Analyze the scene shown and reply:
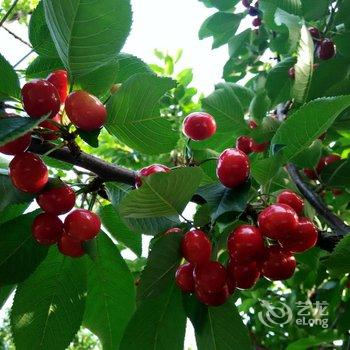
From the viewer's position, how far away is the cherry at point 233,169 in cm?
109

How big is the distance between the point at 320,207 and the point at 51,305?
2.95 feet

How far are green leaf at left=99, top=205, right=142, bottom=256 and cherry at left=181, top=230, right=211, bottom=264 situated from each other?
21.2 inches

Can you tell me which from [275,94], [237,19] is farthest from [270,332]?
[237,19]

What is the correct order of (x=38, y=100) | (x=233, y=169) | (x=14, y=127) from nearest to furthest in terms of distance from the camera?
(x=14, y=127), (x=38, y=100), (x=233, y=169)

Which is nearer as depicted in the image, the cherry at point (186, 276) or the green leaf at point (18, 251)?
the cherry at point (186, 276)

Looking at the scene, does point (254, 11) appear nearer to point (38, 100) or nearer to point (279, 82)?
point (279, 82)

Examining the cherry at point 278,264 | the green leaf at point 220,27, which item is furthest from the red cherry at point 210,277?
the green leaf at point 220,27

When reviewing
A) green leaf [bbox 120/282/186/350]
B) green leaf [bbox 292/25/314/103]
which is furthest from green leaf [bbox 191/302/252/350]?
green leaf [bbox 292/25/314/103]

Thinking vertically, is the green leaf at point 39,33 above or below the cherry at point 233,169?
above

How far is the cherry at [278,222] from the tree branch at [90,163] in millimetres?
347

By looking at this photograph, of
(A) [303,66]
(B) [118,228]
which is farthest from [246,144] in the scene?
(B) [118,228]

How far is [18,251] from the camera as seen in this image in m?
1.31

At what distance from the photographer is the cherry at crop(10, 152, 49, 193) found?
1027mm

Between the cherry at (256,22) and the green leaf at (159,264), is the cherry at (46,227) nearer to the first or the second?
the green leaf at (159,264)
